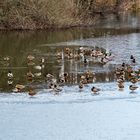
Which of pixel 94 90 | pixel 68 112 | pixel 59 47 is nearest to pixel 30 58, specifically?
pixel 59 47

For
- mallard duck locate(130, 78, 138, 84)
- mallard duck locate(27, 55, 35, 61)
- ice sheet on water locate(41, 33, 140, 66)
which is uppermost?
mallard duck locate(27, 55, 35, 61)

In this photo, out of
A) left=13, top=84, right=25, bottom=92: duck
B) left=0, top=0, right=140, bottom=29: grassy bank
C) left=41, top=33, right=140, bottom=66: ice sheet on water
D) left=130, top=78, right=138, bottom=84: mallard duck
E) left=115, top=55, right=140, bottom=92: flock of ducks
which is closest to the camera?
left=13, top=84, right=25, bottom=92: duck

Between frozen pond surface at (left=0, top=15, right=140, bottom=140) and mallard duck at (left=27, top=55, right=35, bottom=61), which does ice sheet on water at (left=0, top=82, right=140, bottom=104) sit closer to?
frozen pond surface at (left=0, top=15, right=140, bottom=140)

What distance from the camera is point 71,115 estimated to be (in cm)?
1752

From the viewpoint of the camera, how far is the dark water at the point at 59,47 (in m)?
23.8

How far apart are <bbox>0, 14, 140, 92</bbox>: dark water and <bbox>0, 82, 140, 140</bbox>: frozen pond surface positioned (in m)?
2.10

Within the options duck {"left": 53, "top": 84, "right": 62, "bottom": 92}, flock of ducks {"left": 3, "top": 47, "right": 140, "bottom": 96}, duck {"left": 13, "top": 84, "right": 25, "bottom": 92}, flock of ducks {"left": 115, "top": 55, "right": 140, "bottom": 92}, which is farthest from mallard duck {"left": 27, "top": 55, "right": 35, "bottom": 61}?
duck {"left": 53, "top": 84, "right": 62, "bottom": 92}

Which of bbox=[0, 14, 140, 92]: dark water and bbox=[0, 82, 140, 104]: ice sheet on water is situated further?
bbox=[0, 14, 140, 92]: dark water

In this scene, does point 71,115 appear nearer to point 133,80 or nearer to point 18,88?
point 18,88

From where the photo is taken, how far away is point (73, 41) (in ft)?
121

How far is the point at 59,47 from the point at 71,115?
16.0 m

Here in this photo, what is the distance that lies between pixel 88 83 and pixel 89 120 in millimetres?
5426

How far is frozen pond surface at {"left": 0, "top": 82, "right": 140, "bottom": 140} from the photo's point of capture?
1560cm

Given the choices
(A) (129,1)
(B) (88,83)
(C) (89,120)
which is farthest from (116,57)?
(A) (129,1)
